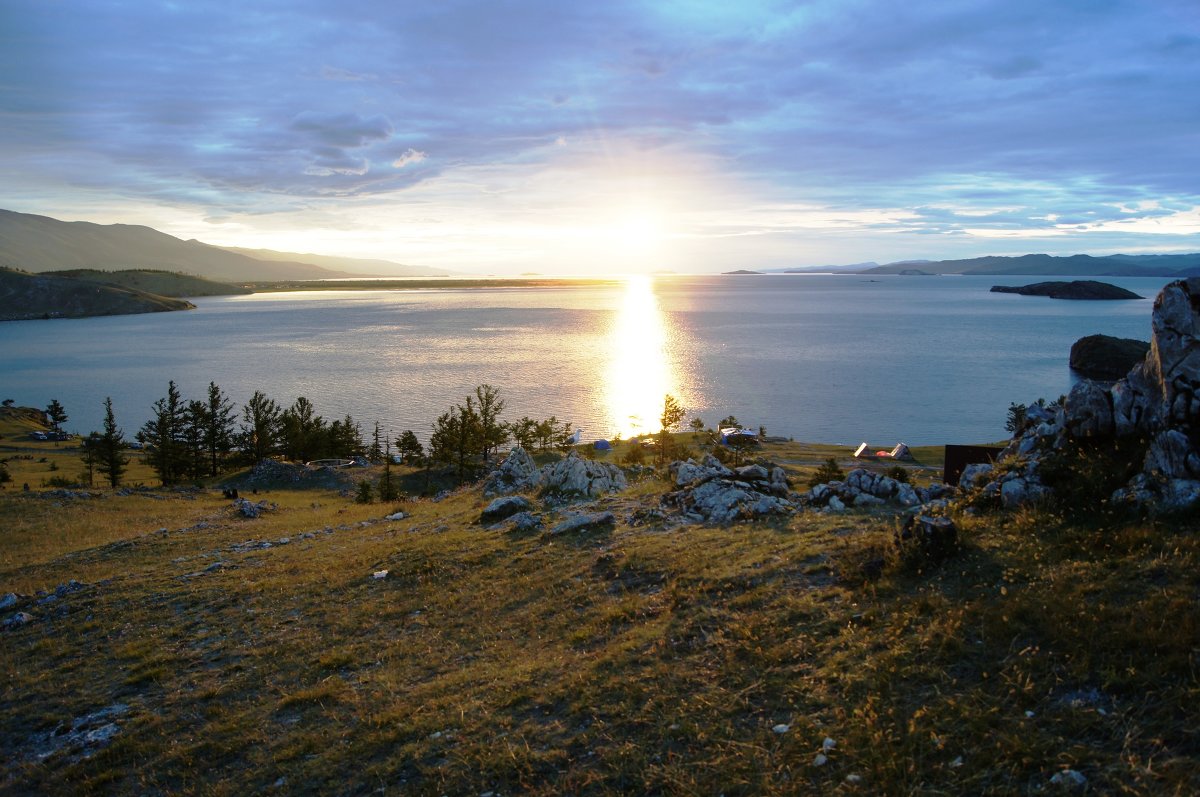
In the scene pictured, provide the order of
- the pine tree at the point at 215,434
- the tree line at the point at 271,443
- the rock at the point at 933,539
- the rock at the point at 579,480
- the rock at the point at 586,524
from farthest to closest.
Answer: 1. the pine tree at the point at 215,434
2. the tree line at the point at 271,443
3. the rock at the point at 579,480
4. the rock at the point at 586,524
5. the rock at the point at 933,539

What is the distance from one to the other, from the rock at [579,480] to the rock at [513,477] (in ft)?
8.57

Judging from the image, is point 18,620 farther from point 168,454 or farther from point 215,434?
point 215,434

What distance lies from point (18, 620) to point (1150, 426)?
27.5 meters

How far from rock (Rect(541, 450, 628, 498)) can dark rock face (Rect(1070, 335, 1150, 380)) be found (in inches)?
5265

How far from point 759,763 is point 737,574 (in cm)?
546

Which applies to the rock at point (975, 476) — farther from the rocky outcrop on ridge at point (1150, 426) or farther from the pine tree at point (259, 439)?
the pine tree at point (259, 439)

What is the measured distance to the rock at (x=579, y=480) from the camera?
982 inches

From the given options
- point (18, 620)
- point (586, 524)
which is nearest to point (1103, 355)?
point (586, 524)

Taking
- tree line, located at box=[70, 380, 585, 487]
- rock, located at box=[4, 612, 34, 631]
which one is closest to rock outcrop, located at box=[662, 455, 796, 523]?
rock, located at box=[4, 612, 34, 631]

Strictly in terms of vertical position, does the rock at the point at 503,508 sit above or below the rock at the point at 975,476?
below

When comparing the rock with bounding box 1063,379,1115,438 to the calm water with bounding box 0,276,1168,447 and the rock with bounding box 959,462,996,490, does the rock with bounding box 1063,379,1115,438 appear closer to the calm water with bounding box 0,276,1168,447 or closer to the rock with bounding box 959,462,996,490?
the rock with bounding box 959,462,996,490

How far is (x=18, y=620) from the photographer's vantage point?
57.7ft

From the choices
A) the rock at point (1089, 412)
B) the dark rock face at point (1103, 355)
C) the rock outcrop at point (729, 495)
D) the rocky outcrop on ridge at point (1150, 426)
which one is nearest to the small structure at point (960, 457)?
the rock outcrop at point (729, 495)

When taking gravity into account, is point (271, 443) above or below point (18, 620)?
below
